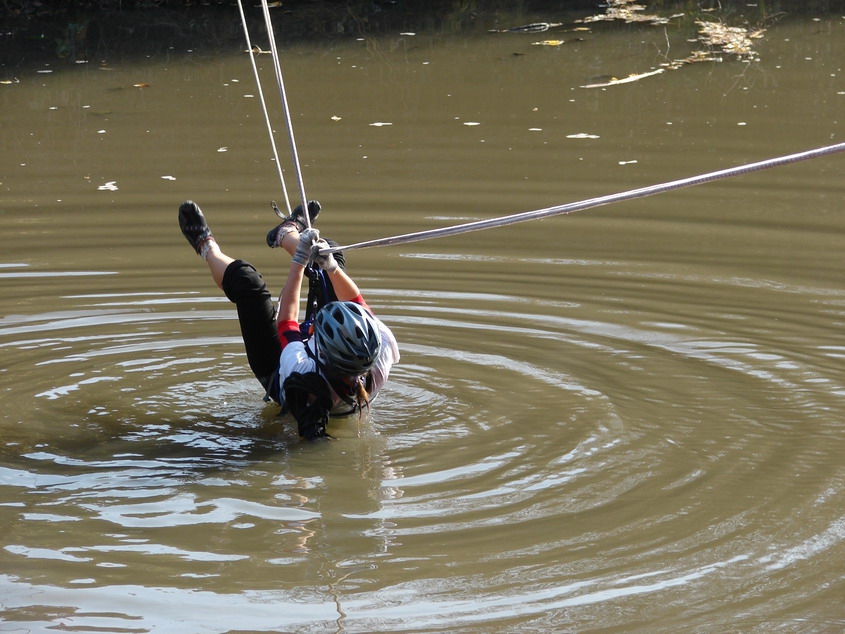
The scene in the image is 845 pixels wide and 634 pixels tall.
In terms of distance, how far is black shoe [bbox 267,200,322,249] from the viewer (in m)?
6.20

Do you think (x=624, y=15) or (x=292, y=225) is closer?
(x=292, y=225)

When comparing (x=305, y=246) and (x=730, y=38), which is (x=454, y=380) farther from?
(x=730, y=38)

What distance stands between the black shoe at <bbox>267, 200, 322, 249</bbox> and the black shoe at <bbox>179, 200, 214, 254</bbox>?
389 mm

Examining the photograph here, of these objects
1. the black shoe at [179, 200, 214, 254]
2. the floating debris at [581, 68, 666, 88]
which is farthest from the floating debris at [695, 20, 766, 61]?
the black shoe at [179, 200, 214, 254]

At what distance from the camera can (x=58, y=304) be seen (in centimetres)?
775

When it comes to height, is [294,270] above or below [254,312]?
above

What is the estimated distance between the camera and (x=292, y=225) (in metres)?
6.25

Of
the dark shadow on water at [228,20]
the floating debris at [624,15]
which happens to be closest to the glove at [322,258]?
the dark shadow on water at [228,20]

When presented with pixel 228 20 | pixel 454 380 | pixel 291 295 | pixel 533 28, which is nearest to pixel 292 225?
pixel 291 295

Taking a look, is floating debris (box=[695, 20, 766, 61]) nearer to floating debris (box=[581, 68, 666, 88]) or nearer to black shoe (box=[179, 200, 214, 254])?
floating debris (box=[581, 68, 666, 88])

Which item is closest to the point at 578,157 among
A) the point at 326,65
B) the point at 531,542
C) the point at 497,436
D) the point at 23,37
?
the point at 326,65

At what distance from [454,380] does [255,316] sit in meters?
1.13

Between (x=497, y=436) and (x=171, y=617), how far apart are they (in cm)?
202

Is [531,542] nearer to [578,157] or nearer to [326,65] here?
[578,157]
